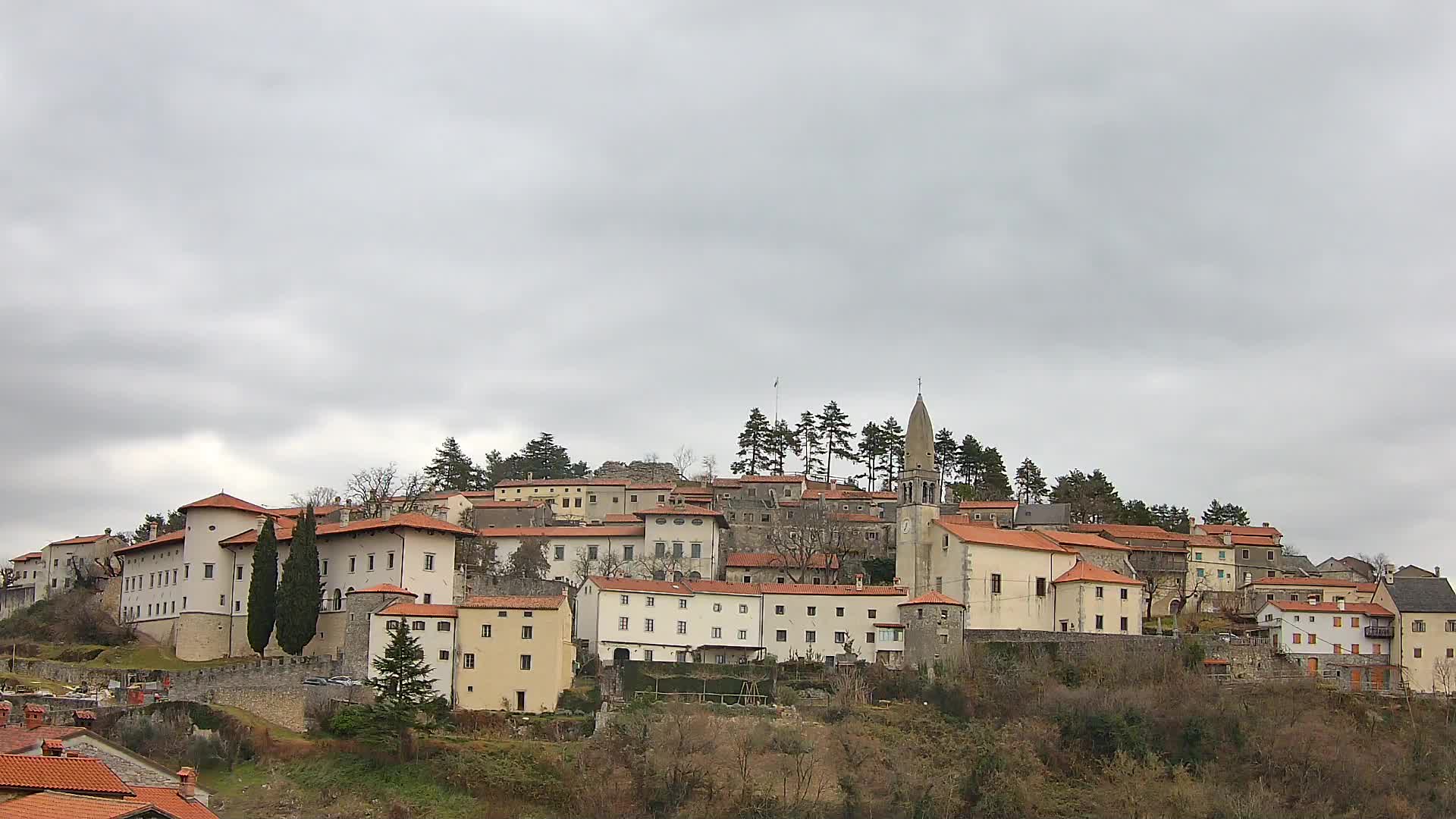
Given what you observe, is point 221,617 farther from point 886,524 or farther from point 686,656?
point 886,524

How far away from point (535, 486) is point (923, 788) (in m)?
53.3

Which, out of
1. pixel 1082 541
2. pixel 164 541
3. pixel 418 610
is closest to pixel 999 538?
pixel 1082 541

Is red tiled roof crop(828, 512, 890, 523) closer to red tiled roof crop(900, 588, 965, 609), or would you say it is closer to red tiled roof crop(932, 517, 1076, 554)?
red tiled roof crop(932, 517, 1076, 554)

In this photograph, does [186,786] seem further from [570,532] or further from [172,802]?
[570,532]

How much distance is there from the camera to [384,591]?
60344 millimetres

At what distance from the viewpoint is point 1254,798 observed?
170ft

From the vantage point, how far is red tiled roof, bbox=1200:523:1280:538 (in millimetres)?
93625

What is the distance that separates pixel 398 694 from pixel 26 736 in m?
18.9

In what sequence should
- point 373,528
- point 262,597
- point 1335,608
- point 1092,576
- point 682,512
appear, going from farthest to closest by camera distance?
point 682,512 → point 1092,576 → point 1335,608 → point 373,528 → point 262,597

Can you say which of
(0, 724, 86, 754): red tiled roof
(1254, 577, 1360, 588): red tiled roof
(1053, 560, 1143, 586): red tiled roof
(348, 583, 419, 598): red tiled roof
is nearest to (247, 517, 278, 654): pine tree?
(348, 583, 419, 598): red tiled roof

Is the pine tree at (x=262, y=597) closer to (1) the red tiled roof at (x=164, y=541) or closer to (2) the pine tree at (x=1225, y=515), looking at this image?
(1) the red tiled roof at (x=164, y=541)

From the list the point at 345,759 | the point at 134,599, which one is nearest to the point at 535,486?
the point at 134,599

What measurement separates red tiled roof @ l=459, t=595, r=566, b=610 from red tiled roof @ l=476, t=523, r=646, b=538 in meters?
19.7

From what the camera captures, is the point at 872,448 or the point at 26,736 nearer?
the point at 26,736
